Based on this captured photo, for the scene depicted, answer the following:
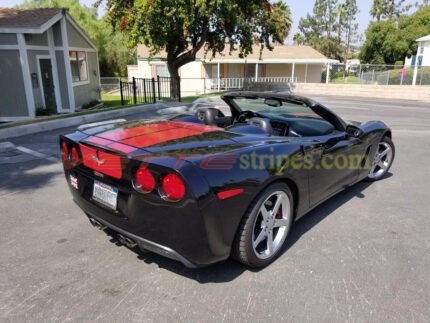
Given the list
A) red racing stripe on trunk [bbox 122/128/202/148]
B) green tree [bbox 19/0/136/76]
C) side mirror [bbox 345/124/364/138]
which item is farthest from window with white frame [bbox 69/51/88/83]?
green tree [bbox 19/0/136/76]

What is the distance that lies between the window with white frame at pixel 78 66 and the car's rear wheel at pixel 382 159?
1421 cm

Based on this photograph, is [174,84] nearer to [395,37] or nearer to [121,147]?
[121,147]

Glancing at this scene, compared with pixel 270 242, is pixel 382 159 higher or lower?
higher

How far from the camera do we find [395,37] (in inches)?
1499

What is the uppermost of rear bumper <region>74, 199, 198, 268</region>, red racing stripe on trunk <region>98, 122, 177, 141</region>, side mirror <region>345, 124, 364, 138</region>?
red racing stripe on trunk <region>98, 122, 177, 141</region>

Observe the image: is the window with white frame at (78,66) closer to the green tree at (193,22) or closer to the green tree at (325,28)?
the green tree at (193,22)

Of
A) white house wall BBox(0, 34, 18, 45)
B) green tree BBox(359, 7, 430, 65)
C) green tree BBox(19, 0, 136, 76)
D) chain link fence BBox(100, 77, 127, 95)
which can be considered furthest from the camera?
green tree BBox(359, 7, 430, 65)

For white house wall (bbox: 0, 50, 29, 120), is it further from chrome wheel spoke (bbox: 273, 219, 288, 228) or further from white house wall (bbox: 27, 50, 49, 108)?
chrome wheel spoke (bbox: 273, 219, 288, 228)

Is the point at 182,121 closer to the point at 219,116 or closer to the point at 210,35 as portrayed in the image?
the point at 219,116

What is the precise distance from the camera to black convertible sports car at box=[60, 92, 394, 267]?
7.47 ft

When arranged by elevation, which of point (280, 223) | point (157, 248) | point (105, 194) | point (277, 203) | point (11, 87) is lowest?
point (280, 223)

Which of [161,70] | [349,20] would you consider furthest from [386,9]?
[161,70]

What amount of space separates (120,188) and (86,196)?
1.72 feet

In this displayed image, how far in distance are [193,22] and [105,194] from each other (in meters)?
14.5
